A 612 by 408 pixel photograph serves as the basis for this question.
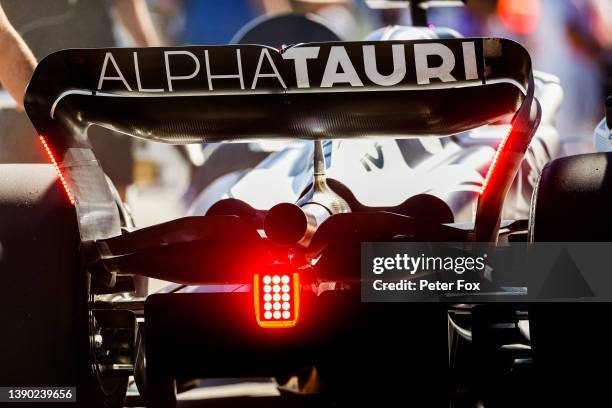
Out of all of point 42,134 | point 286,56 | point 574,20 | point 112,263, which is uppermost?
point 574,20

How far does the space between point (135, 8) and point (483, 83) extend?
2299 millimetres

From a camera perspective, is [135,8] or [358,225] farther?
[135,8]

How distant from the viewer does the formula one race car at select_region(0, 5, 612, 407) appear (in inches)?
76.8

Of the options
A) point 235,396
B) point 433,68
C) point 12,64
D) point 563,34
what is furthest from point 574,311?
point 12,64

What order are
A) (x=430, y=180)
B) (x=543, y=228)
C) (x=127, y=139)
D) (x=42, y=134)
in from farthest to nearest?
(x=127, y=139) → (x=430, y=180) → (x=42, y=134) → (x=543, y=228)

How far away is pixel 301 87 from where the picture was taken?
2029 mm

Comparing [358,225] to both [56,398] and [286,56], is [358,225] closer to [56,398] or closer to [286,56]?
[286,56]

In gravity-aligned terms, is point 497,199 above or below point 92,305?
above

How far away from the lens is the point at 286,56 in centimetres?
201

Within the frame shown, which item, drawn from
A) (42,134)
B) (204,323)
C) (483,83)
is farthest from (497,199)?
(42,134)

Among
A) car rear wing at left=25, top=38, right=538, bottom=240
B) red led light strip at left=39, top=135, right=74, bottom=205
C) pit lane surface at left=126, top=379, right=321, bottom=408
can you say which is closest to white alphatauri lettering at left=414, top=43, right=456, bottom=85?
car rear wing at left=25, top=38, right=538, bottom=240

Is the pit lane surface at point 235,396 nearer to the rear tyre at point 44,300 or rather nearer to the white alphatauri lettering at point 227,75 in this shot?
the rear tyre at point 44,300

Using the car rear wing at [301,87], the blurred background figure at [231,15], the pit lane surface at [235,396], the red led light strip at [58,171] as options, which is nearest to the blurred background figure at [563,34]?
the blurred background figure at [231,15]

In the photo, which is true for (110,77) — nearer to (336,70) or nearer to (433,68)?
(336,70)
